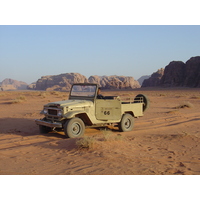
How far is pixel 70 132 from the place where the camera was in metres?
8.80

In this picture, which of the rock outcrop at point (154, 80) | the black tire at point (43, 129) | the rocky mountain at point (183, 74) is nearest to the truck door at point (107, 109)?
the black tire at point (43, 129)

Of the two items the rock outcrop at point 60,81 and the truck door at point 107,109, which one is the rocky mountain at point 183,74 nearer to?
the rock outcrop at point 60,81

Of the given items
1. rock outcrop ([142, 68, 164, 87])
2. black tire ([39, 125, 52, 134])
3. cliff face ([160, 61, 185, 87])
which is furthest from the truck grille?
rock outcrop ([142, 68, 164, 87])

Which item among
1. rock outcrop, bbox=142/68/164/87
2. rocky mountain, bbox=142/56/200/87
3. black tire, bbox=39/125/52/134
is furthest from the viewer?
rock outcrop, bbox=142/68/164/87

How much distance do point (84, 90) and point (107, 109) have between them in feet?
4.19

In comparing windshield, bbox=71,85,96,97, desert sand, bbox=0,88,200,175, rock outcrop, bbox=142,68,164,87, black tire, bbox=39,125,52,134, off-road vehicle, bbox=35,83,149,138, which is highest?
rock outcrop, bbox=142,68,164,87

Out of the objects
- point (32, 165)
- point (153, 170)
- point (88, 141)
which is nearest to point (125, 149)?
point (88, 141)

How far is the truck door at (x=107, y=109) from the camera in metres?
9.76

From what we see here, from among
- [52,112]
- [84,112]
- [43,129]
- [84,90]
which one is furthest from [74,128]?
[84,90]

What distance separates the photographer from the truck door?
9.76 m

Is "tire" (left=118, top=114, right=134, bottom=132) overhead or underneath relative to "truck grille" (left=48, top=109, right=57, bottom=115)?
underneath

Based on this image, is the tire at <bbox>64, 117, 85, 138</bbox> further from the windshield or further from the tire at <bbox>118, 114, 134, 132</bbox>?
the tire at <bbox>118, 114, 134, 132</bbox>

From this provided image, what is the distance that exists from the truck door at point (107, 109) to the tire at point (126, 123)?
319 millimetres

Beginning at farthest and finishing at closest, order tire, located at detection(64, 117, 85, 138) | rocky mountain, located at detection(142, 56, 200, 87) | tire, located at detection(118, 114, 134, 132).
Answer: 1. rocky mountain, located at detection(142, 56, 200, 87)
2. tire, located at detection(118, 114, 134, 132)
3. tire, located at detection(64, 117, 85, 138)
